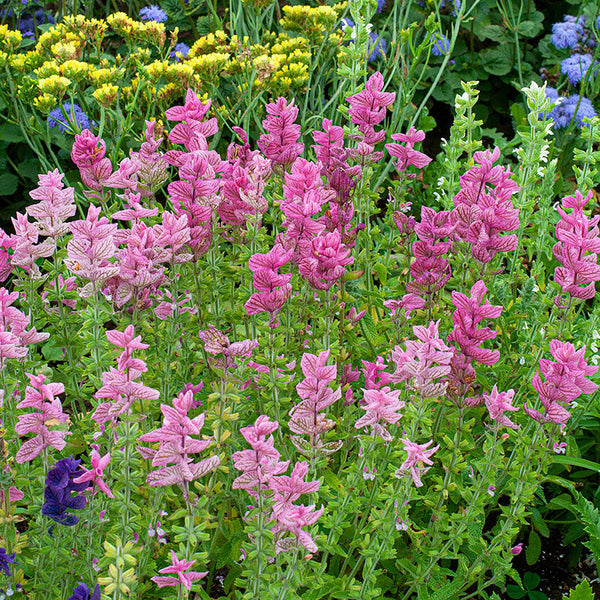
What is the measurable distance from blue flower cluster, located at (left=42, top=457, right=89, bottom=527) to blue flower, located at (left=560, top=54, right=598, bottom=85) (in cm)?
416

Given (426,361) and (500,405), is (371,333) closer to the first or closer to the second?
(500,405)

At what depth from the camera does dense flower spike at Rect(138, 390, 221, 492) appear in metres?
1.15

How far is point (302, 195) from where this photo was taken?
164 centimetres

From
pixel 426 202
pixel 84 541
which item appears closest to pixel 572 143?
pixel 426 202

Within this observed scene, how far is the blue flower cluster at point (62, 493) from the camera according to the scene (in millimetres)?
1318

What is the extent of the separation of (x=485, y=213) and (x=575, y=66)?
3421mm

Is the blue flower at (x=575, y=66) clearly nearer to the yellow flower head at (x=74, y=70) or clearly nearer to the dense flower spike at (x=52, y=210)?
the yellow flower head at (x=74, y=70)

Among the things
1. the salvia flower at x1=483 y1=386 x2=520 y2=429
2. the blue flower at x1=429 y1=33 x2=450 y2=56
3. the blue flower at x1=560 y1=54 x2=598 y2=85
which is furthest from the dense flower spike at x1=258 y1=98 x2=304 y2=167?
the blue flower at x1=560 y1=54 x2=598 y2=85

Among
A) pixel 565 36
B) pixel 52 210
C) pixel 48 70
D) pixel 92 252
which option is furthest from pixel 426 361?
pixel 565 36

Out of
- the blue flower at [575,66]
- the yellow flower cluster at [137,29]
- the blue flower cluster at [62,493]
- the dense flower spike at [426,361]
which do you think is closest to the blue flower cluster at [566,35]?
the blue flower at [575,66]

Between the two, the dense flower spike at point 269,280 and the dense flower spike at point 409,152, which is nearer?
the dense flower spike at point 269,280

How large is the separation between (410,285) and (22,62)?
6.47ft

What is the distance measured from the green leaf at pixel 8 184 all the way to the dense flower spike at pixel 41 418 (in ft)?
9.08

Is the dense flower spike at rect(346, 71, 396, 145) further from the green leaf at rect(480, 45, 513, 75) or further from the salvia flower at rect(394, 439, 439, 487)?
the green leaf at rect(480, 45, 513, 75)
